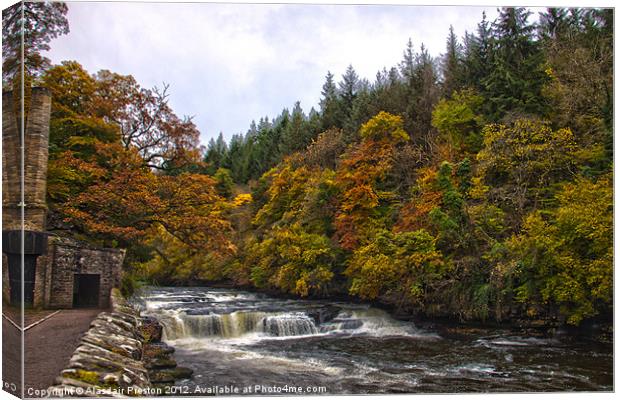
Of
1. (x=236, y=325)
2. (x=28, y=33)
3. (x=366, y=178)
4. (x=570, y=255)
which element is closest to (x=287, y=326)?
A: (x=236, y=325)

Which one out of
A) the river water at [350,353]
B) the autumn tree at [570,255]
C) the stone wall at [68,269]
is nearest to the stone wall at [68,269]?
the stone wall at [68,269]

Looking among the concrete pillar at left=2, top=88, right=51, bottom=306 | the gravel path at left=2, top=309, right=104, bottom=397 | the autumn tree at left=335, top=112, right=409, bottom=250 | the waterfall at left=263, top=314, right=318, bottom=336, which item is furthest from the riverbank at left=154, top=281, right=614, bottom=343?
the concrete pillar at left=2, top=88, right=51, bottom=306

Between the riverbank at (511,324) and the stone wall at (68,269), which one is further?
the riverbank at (511,324)

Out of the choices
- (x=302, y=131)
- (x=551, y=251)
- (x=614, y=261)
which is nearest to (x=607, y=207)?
(x=614, y=261)

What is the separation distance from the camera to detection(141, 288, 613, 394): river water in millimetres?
7414

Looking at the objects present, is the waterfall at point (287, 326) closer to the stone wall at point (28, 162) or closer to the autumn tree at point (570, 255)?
the autumn tree at point (570, 255)

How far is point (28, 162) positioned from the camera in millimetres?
5945

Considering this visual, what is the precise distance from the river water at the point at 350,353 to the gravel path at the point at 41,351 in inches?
60.4

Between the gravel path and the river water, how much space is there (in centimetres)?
153

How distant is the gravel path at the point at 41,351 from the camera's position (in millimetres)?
4855

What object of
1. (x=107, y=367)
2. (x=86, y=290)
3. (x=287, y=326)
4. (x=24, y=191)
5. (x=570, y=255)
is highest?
(x=24, y=191)

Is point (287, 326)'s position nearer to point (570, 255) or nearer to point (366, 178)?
point (366, 178)

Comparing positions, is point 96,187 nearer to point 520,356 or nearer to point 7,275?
point 7,275

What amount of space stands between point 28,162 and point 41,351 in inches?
84.7
